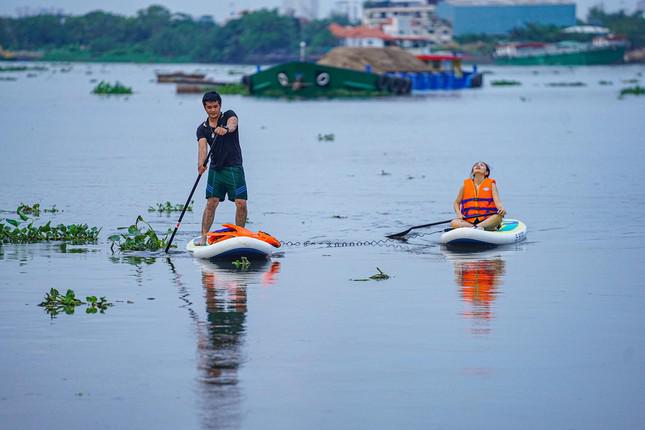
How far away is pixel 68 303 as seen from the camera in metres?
13.7

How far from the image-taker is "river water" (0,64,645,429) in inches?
394

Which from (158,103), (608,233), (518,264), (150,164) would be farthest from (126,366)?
(158,103)

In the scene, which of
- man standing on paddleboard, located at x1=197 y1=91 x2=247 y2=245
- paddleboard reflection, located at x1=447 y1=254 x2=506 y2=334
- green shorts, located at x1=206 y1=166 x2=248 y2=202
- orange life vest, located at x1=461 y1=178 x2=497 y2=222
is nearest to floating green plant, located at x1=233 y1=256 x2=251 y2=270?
man standing on paddleboard, located at x1=197 y1=91 x2=247 y2=245

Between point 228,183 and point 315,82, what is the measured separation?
65427 millimetres

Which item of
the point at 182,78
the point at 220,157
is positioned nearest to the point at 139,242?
the point at 220,157

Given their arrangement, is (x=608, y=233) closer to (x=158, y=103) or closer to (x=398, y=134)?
(x=398, y=134)

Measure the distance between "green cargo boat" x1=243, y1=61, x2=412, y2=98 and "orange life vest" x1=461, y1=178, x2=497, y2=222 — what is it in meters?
62.5

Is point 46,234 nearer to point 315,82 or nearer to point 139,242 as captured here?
point 139,242

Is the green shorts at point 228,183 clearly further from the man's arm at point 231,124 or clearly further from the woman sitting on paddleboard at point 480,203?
the woman sitting on paddleboard at point 480,203

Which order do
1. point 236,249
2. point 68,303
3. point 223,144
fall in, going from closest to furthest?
point 68,303
point 236,249
point 223,144

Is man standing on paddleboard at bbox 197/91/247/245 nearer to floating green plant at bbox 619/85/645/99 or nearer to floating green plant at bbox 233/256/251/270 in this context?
floating green plant at bbox 233/256/251/270

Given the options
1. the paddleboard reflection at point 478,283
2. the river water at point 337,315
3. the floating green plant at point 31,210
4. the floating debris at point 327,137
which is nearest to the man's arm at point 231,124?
the river water at point 337,315

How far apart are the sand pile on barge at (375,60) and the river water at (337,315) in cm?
6406

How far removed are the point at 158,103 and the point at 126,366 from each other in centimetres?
6356
